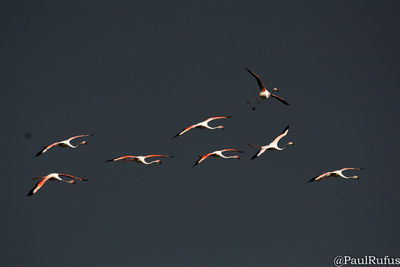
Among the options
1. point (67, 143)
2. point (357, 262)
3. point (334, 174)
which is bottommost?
point (357, 262)

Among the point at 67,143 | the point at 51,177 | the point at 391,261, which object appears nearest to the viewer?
the point at 51,177

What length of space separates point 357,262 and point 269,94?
45.4 m

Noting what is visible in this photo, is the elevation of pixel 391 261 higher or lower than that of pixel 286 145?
lower

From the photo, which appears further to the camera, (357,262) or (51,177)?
(357,262)

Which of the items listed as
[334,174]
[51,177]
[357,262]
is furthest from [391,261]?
[51,177]

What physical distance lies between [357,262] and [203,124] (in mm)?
45794

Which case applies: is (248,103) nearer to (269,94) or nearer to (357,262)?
(269,94)

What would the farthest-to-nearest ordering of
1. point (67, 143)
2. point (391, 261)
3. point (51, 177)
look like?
point (391, 261)
point (67, 143)
point (51, 177)

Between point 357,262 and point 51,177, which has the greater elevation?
point 51,177

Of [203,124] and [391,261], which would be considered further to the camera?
[391,261]

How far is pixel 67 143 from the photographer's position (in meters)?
36.3

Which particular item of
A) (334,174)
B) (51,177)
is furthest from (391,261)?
(51,177)

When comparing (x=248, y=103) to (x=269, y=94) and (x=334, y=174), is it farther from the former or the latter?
(x=334, y=174)

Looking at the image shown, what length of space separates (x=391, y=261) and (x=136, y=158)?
4381 cm
